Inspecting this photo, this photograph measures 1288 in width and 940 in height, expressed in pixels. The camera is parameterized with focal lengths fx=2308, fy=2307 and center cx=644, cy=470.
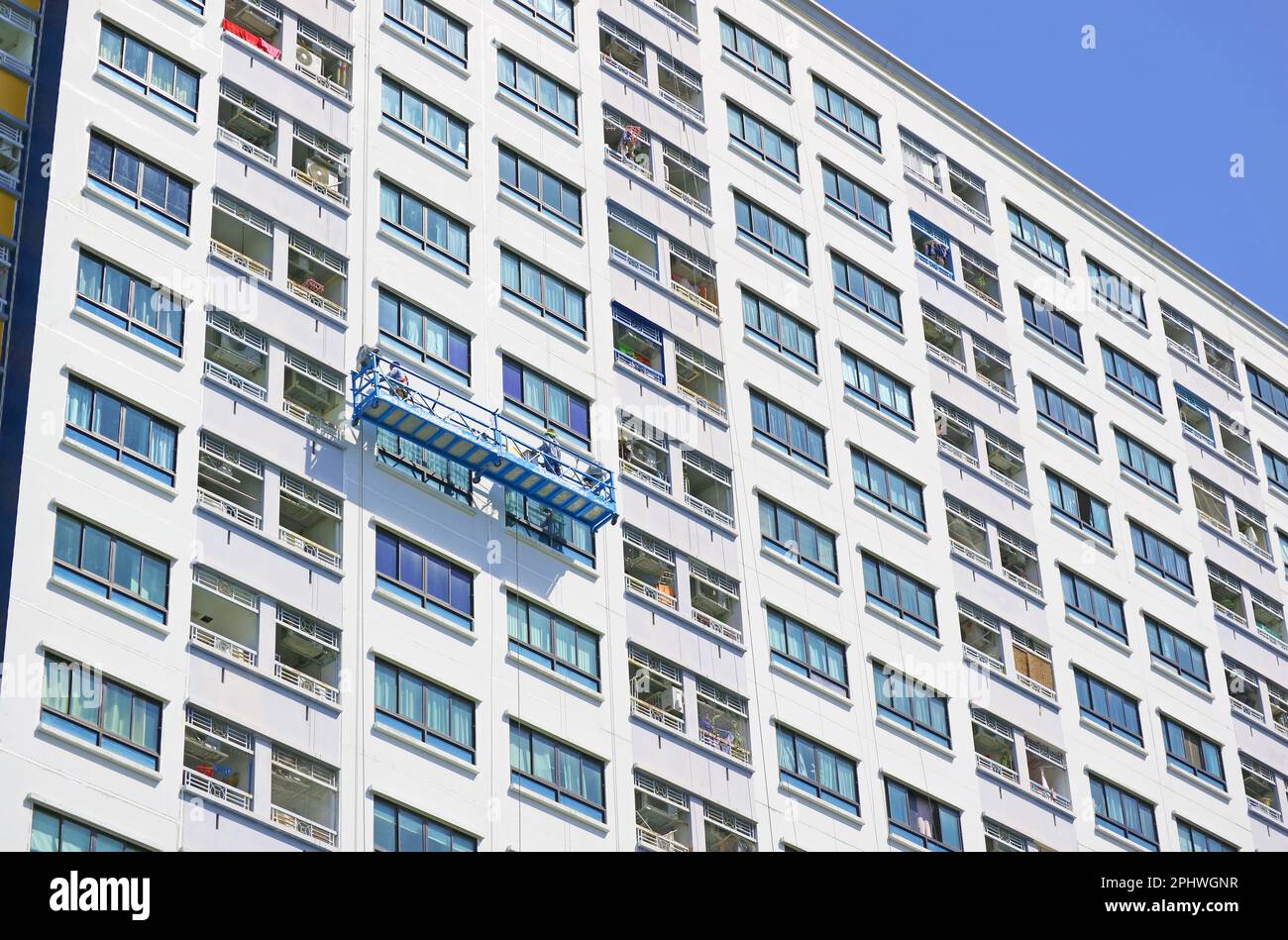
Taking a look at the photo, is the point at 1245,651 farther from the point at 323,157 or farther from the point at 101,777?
the point at 101,777

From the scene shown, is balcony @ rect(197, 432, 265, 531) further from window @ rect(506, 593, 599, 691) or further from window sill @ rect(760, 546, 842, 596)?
window sill @ rect(760, 546, 842, 596)

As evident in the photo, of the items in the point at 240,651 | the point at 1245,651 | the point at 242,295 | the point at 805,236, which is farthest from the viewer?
the point at 1245,651

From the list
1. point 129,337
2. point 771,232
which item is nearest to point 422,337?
point 129,337

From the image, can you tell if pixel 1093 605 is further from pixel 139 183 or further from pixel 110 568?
pixel 110 568

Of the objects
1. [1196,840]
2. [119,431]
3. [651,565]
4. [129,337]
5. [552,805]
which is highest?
[129,337]

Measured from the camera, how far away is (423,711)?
57.8 meters

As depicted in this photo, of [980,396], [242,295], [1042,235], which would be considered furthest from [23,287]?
[1042,235]

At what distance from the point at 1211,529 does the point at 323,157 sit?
123 ft

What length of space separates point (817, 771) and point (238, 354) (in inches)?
788

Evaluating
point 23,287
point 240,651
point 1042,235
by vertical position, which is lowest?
point 240,651

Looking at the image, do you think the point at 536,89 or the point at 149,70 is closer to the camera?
the point at 149,70

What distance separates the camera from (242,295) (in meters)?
60.9

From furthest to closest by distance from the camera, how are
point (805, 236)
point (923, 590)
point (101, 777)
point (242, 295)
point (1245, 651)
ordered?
point (1245, 651) < point (805, 236) < point (923, 590) < point (242, 295) < point (101, 777)

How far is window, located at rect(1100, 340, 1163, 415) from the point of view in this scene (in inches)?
3374
